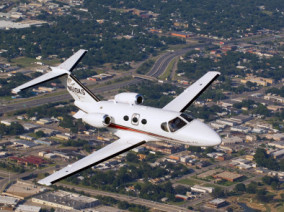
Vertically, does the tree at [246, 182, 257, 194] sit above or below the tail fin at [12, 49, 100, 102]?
below

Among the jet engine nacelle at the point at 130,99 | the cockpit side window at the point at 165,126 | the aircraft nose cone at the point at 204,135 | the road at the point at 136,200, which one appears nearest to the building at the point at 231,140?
the road at the point at 136,200

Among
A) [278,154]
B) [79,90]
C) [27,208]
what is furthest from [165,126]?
[278,154]

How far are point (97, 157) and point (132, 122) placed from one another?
→ 7554 millimetres

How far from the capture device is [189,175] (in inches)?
6467

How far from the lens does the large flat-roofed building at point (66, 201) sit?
142625 millimetres

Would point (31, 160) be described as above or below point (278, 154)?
below

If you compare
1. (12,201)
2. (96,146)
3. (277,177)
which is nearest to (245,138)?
(277,177)

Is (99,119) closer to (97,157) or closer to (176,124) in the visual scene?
(97,157)

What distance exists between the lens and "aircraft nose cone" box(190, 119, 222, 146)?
259ft

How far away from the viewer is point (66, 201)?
144 metres

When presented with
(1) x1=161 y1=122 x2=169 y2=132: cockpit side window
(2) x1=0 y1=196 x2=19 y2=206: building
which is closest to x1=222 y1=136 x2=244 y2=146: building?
(2) x1=0 y1=196 x2=19 y2=206: building

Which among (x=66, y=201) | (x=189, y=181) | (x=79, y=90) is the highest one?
(x=79, y=90)

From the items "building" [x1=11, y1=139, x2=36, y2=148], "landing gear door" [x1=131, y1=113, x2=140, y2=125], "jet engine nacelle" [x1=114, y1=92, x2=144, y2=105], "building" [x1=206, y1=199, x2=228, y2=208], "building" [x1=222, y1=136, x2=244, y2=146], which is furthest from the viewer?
"building" [x1=222, y1=136, x2=244, y2=146]

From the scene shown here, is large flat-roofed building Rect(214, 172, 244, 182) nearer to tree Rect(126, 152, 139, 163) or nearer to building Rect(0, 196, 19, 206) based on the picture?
tree Rect(126, 152, 139, 163)
